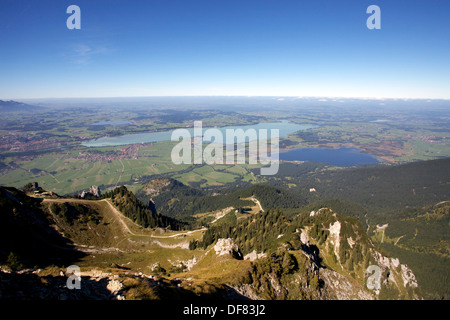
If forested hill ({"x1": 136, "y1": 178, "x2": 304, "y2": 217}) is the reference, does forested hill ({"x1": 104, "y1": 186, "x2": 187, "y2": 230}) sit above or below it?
above

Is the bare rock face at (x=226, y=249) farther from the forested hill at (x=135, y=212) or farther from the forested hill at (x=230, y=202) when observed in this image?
the forested hill at (x=230, y=202)

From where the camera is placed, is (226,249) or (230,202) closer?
(226,249)

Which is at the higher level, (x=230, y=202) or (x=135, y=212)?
(x=135, y=212)

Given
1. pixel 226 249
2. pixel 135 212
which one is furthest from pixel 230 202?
pixel 226 249

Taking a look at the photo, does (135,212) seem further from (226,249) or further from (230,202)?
(230,202)

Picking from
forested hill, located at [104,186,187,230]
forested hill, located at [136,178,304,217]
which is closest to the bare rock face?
forested hill, located at [104,186,187,230]

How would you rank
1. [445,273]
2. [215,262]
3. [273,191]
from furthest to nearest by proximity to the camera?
[273,191], [445,273], [215,262]

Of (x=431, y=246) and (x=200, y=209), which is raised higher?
(x=200, y=209)

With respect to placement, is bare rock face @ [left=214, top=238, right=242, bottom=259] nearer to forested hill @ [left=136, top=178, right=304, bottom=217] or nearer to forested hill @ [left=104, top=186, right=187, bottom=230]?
forested hill @ [left=104, top=186, right=187, bottom=230]
